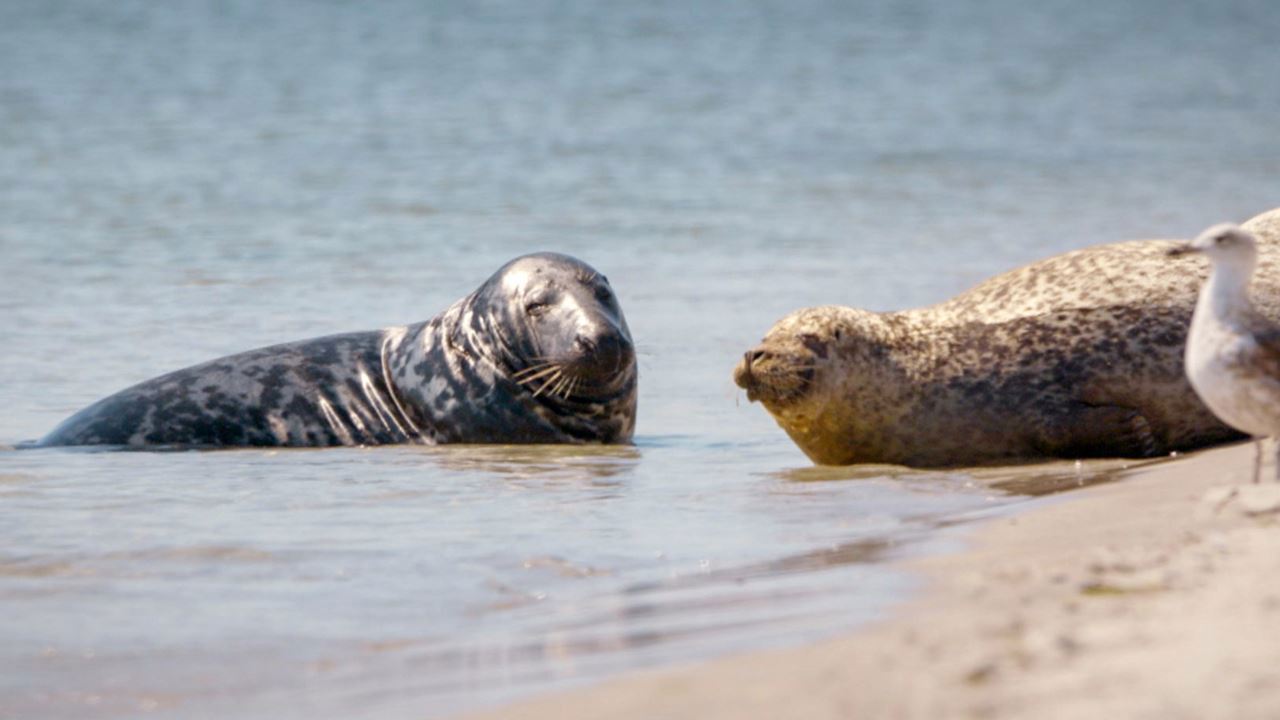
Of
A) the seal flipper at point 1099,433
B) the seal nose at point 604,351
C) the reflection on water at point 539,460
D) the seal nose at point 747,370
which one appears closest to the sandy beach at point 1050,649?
the seal flipper at point 1099,433

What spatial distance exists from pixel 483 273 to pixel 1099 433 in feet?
21.7

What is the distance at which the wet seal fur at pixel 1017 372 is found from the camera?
6.36 meters

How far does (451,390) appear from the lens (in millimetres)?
7969

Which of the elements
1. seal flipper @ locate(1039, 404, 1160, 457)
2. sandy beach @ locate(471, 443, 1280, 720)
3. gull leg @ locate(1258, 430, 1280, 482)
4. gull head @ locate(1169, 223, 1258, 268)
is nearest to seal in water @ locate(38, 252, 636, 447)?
seal flipper @ locate(1039, 404, 1160, 457)

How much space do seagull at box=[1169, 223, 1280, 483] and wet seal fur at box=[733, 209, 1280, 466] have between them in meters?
1.47

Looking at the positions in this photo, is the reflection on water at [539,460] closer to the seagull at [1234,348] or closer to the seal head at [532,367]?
the seal head at [532,367]

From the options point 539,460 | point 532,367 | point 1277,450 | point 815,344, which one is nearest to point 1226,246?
point 1277,450

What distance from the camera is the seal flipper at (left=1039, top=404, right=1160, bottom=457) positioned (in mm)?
6293

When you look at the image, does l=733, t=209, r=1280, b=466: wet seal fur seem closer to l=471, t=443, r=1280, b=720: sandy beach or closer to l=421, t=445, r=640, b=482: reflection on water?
l=421, t=445, r=640, b=482: reflection on water

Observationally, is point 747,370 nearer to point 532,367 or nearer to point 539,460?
point 539,460

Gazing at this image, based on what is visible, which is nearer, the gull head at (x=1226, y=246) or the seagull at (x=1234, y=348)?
the seagull at (x=1234, y=348)

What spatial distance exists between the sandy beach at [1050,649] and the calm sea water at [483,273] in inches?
8.8

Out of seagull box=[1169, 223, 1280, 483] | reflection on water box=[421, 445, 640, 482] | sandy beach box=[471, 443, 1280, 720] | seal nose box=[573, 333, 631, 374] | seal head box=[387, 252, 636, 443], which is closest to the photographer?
sandy beach box=[471, 443, 1280, 720]

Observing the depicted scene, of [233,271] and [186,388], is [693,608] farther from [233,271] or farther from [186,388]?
[233,271]
